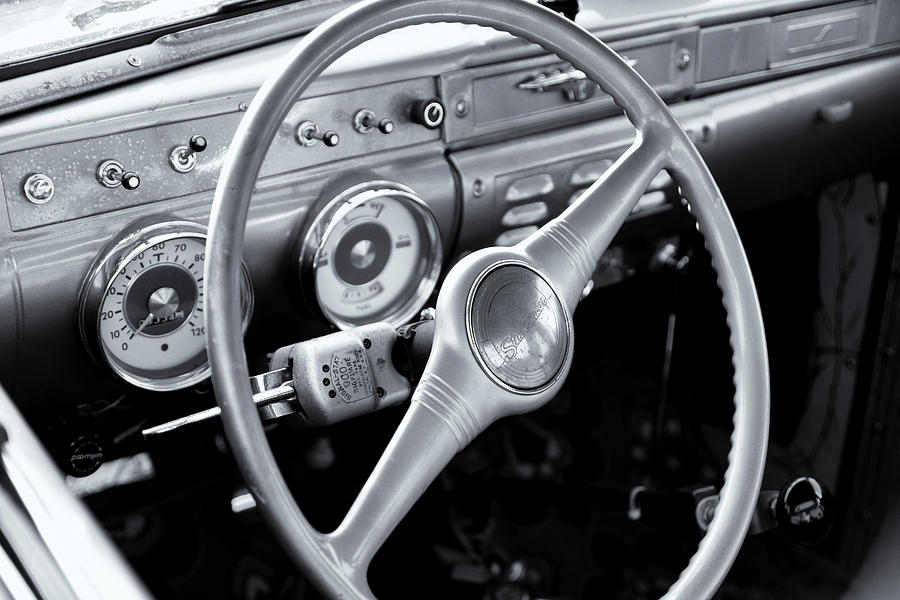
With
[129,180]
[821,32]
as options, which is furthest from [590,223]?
[821,32]

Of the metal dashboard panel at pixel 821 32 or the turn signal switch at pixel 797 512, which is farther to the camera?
the metal dashboard panel at pixel 821 32

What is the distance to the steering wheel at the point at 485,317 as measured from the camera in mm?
970

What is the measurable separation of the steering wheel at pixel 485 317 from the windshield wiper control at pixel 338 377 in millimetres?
95

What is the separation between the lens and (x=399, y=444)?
107 cm

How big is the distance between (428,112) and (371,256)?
0.23 metres

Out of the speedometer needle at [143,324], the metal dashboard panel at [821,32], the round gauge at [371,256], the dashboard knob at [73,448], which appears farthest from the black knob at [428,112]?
the metal dashboard panel at [821,32]

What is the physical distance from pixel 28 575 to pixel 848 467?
2032 mm

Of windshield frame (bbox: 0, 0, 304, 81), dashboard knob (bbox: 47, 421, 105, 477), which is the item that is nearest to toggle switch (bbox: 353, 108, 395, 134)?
→ windshield frame (bbox: 0, 0, 304, 81)

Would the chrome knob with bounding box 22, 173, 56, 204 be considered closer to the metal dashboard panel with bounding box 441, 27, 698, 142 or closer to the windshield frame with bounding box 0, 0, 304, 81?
the windshield frame with bounding box 0, 0, 304, 81

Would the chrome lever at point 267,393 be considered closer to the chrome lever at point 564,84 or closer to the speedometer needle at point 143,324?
the speedometer needle at point 143,324

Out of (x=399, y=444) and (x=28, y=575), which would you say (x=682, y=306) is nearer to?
(x=399, y=444)

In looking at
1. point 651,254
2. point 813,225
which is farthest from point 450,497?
point 813,225

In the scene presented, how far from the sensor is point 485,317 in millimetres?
1151

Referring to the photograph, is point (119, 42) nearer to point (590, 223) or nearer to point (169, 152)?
point (169, 152)
